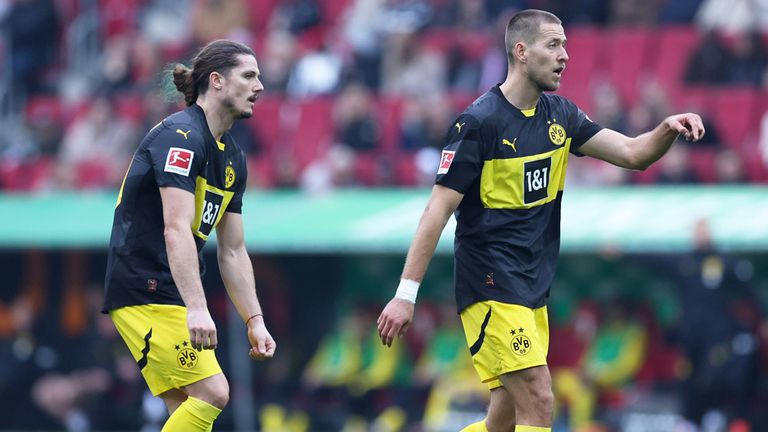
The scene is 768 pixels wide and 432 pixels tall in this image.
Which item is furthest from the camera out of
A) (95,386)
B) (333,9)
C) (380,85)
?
(333,9)

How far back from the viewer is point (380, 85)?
18.3 m

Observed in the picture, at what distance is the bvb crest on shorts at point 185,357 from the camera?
26.0 ft

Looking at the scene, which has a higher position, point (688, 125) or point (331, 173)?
point (688, 125)

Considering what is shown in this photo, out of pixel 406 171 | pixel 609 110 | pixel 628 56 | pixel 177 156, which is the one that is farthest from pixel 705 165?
pixel 177 156

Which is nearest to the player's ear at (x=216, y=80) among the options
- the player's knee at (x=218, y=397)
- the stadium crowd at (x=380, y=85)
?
the player's knee at (x=218, y=397)

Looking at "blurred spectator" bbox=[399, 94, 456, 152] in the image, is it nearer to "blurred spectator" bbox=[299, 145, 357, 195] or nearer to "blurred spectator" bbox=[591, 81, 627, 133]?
"blurred spectator" bbox=[299, 145, 357, 195]

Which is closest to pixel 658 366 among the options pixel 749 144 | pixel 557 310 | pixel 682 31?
pixel 557 310

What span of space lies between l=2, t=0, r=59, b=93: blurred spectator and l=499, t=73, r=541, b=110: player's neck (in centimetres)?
1415

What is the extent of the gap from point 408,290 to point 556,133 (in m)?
1.23

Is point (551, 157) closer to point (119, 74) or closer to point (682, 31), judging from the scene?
point (682, 31)

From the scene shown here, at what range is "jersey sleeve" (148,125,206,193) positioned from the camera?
304 inches

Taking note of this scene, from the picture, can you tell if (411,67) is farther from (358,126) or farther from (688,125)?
(688,125)

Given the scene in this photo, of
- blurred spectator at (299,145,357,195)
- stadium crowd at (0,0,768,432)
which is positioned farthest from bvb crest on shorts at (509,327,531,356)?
blurred spectator at (299,145,357,195)

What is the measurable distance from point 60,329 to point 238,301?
10.5 meters
